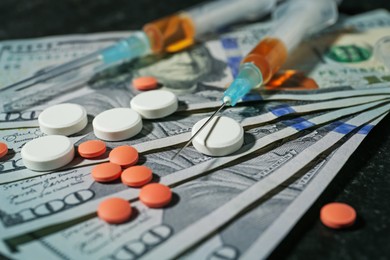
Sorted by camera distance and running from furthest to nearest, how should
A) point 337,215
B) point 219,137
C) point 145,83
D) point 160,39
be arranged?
point 160,39, point 145,83, point 219,137, point 337,215

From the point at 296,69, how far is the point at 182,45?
23cm

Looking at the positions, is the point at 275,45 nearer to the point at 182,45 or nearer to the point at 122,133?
the point at 182,45

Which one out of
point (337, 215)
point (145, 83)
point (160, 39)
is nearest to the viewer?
point (337, 215)

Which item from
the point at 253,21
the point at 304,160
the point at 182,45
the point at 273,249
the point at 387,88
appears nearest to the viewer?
the point at 273,249

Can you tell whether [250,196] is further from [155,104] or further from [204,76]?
[204,76]

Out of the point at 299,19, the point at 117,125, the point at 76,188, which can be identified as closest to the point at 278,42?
the point at 299,19

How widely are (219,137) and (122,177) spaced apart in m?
0.13

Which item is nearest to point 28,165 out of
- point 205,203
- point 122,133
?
point 122,133

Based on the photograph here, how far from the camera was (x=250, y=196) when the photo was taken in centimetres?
56

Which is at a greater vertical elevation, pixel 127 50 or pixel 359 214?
pixel 127 50

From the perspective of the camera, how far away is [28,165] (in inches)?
24.5

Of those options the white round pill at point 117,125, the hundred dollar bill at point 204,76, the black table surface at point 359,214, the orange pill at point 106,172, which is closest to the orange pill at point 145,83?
the hundred dollar bill at point 204,76

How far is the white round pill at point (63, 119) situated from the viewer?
682 millimetres

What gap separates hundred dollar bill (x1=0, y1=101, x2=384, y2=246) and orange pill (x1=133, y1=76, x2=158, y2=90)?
0.61ft
